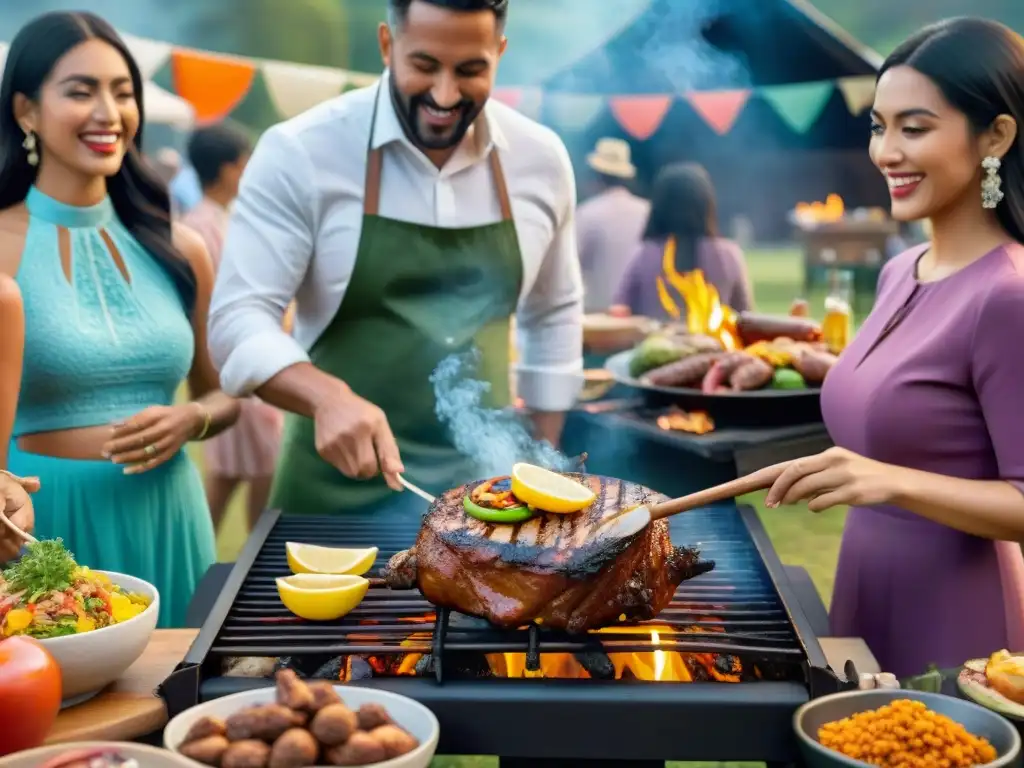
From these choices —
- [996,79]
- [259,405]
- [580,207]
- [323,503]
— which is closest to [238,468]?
[259,405]

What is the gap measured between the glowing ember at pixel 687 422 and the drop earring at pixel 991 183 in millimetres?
1828

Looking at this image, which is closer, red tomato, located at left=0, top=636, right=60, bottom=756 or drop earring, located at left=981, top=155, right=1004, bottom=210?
red tomato, located at left=0, top=636, right=60, bottom=756

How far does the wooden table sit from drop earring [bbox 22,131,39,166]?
6.10 feet

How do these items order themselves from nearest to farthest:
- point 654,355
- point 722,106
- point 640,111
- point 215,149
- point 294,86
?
1. point 654,355
2. point 215,149
3. point 294,86
4. point 640,111
5. point 722,106

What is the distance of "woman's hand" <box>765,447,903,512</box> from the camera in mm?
2354

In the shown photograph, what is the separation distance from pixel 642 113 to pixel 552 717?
11.6m

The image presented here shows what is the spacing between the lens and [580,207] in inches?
348

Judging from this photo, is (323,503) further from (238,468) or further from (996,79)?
(238,468)

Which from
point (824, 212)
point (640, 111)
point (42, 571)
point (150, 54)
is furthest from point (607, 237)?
point (824, 212)

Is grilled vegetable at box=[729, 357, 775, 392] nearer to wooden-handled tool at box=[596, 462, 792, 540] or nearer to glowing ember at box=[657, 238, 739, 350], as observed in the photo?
glowing ember at box=[657, 238, 739, 350]

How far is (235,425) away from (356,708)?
470cm

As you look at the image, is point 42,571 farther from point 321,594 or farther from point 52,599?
point 321,594

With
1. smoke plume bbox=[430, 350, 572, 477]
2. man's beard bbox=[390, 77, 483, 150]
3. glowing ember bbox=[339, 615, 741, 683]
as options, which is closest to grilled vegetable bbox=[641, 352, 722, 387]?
smoke plume bbox=[430, 350, 572, 477]

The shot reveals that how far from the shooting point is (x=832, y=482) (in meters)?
2.39
